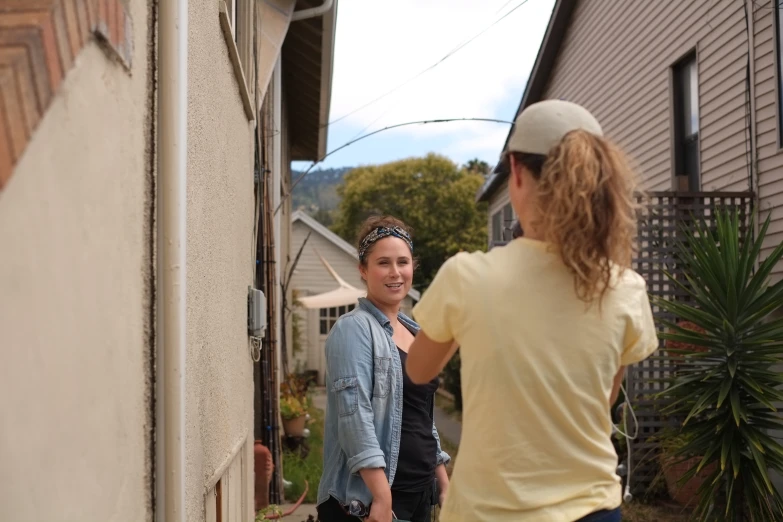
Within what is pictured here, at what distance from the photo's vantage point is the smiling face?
336cm

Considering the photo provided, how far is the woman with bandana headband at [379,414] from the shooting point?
9.73 feet

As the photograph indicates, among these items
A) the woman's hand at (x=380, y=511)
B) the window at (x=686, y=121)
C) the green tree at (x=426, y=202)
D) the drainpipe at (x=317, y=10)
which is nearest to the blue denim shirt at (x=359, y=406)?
the woman's hand at (x=380, y=511)

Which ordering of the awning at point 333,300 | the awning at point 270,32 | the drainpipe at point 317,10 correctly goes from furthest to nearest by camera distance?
the awning at point 333,300, the drainpipe at point 317,10, the awning at point 270,32

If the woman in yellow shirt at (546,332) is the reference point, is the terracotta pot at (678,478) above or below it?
below

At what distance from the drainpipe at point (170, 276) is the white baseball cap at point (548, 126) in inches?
41.2

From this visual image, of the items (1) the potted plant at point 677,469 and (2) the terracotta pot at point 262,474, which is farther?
(1) the potted plant at point 677,469

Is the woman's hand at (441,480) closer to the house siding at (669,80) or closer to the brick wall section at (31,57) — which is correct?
the brick wall section at (31,57)

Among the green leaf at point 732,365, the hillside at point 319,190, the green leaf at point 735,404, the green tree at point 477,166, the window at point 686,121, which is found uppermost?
the hillside at point 319,190

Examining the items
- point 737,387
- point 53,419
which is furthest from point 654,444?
point 53,419

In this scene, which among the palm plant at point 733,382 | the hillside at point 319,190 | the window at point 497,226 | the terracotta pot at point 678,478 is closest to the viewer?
the palm plant at point 733,382

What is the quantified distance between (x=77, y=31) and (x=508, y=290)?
1003 millimetres

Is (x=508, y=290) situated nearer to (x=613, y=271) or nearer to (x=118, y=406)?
(x=613, y=271)

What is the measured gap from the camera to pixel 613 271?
1.92m

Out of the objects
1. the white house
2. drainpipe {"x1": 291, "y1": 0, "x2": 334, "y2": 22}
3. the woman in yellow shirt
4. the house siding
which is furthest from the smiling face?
the white house
